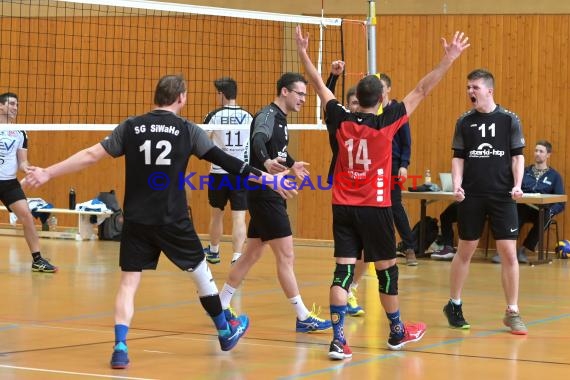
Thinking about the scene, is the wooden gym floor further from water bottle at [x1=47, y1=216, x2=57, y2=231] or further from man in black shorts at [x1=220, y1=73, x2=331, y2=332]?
water bottle at [x1=47, y1=216, x2=57, y2=231]

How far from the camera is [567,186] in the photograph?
15.3 metres

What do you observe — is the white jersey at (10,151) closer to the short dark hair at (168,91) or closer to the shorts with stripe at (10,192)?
the shorts with stripe at (10,192)

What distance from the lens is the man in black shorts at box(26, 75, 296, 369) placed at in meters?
6.58

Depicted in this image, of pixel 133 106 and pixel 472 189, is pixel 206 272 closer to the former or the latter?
pixel 472 189

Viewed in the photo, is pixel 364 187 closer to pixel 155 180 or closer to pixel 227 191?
pixel 155 180

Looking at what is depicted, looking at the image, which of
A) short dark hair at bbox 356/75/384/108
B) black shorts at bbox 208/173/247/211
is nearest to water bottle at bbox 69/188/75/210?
black shorts at bbox 208/173/247/211

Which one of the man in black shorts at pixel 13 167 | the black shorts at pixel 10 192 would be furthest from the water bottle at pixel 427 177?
the black shorts at pixel 10 192

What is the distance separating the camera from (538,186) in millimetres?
14570

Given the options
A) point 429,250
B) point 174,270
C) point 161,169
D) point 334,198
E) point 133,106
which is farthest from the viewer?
point 133,106

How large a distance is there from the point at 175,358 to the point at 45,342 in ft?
3.75

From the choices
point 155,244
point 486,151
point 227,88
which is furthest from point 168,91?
point 227,88

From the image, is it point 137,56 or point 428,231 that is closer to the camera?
point 428,231

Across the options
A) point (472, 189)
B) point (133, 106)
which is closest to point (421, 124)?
point (133, 106)

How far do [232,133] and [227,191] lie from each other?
0.72 metres
